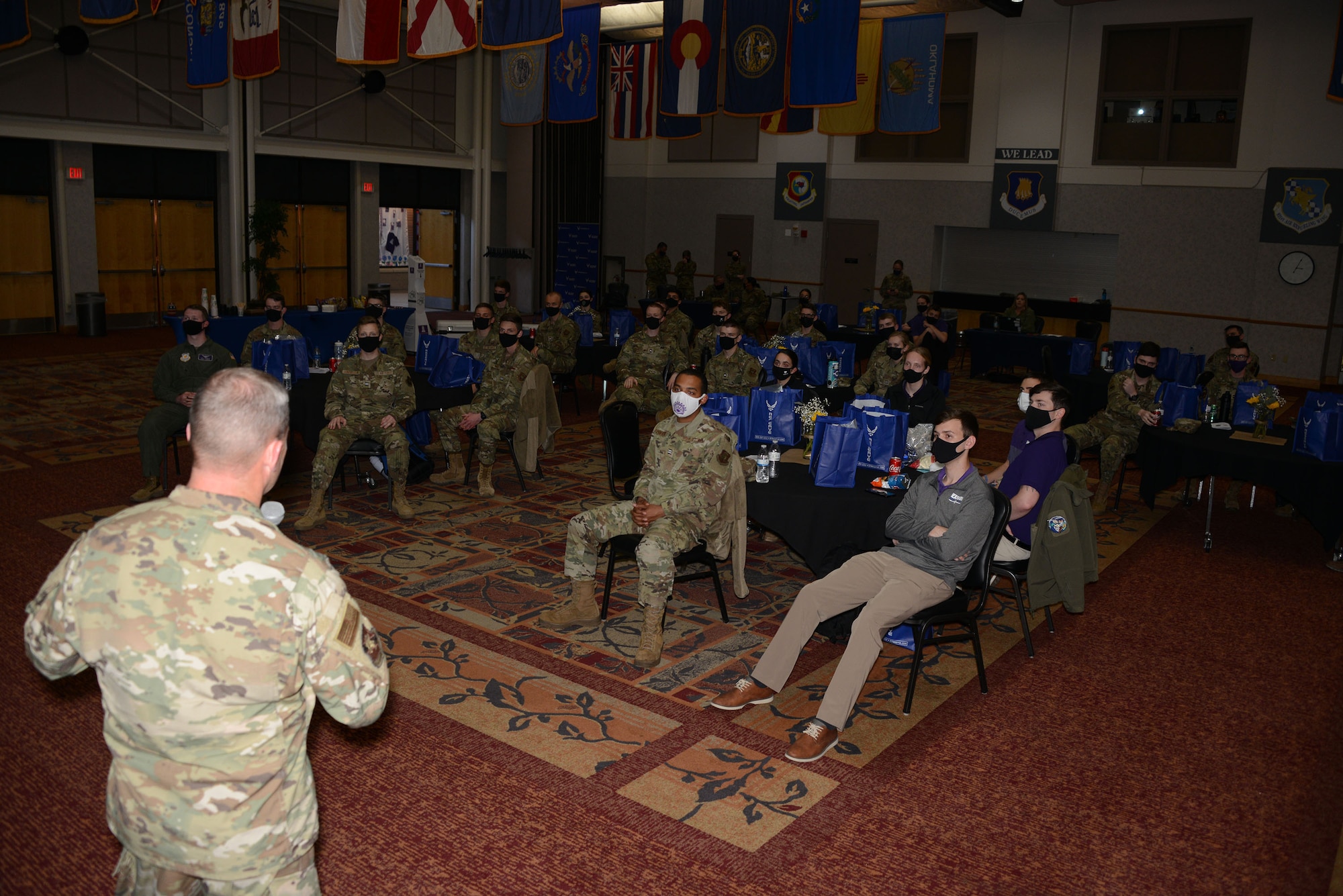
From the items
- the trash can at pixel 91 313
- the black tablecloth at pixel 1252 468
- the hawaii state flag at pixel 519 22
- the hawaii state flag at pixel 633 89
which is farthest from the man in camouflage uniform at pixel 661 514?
the trash can at pixel 91 313

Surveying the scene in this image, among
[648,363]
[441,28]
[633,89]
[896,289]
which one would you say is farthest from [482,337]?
[896,289]

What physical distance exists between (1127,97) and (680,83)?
33.5 feet

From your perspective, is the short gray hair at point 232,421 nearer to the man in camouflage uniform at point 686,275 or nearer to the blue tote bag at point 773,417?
the blue tote bag at point 773,417

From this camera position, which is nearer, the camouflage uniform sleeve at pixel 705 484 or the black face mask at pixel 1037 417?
the camouflage uniform sleeve at pixel 705 484

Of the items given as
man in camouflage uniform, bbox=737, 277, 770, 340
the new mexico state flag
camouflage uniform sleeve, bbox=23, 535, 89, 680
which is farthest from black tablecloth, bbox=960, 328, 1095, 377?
camouflage uniform sleeve, bbox=23, 535, 89, 680

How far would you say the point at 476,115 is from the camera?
877 inches

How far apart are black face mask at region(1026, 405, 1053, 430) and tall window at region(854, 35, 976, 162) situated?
1552cm

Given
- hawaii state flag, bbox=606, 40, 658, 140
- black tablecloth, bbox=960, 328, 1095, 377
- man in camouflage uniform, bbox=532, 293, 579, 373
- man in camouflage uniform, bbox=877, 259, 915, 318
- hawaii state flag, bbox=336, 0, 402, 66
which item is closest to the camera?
man in camouflage uniform, bbox=532, 293, 579, 373

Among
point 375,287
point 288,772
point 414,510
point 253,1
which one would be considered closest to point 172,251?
point 375,287

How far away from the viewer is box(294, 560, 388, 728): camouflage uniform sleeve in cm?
214

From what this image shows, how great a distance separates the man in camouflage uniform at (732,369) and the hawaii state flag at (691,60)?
4.71 meters

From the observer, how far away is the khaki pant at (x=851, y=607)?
15.2ft

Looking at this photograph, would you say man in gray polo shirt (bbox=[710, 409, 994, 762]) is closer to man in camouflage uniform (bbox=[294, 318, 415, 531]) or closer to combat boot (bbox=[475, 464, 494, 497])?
man in camouflage uniform (bbox=[294, 318, 415, 531])

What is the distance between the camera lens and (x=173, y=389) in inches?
314
